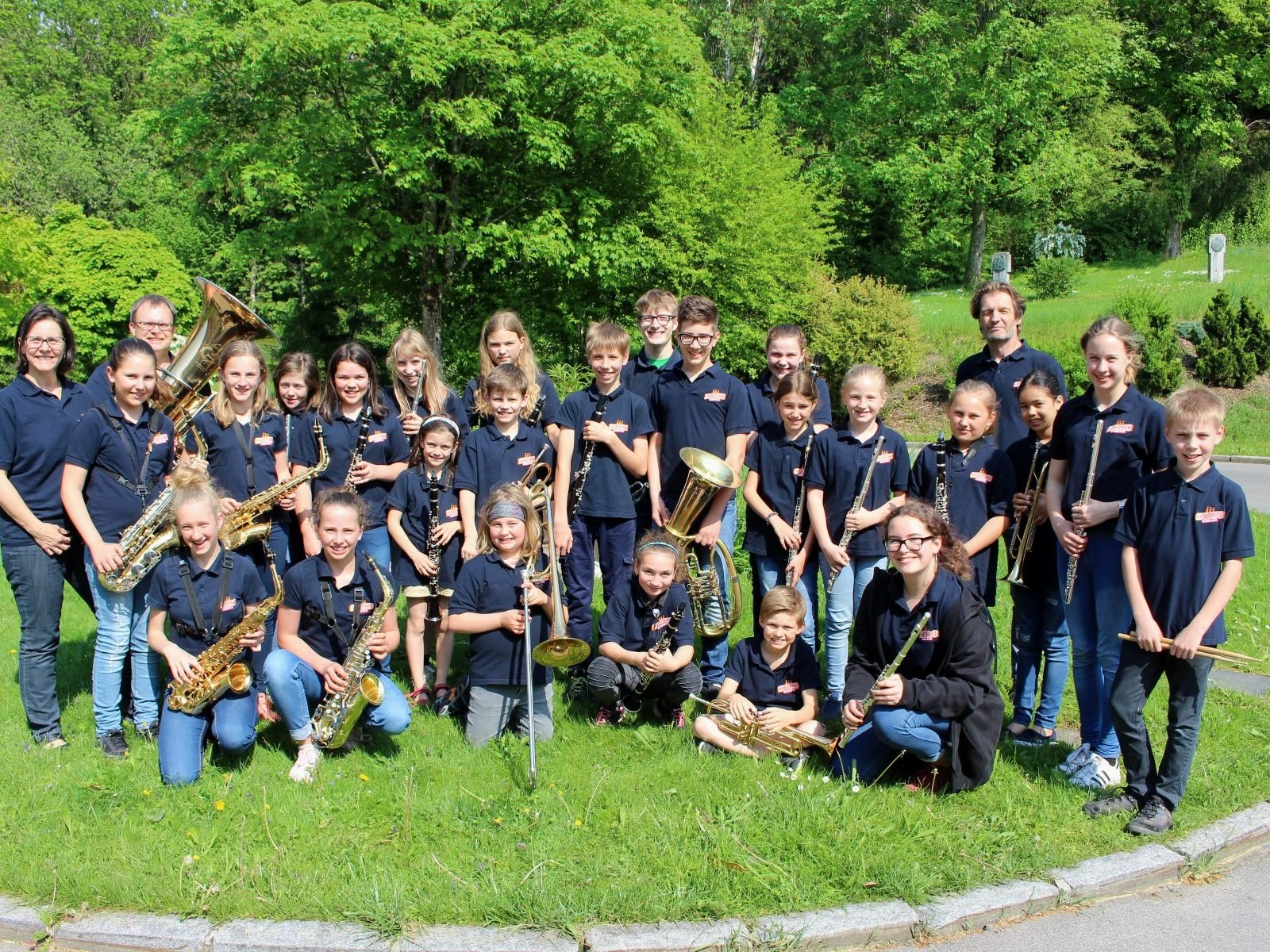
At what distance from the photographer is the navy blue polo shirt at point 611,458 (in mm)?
5875

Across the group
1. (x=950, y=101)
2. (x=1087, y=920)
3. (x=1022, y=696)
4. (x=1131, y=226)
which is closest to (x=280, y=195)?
(x=1022, y=696)

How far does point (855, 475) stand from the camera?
5.50m

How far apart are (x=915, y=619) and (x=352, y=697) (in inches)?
106

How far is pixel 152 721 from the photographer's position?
17.3 ft

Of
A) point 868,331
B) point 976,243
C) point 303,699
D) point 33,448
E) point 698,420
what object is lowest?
point 303,699

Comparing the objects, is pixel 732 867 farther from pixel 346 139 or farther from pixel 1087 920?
pixel 346 139

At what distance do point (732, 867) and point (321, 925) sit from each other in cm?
155

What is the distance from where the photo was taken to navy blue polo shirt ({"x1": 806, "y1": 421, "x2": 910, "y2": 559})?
5.50 m

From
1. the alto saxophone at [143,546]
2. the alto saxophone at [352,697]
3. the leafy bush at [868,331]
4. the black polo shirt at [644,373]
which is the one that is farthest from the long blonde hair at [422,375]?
the leafy bush at [868,331]

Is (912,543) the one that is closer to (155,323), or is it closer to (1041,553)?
(1041,553)

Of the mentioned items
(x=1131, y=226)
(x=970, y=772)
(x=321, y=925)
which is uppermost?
(x=1131, y=226)

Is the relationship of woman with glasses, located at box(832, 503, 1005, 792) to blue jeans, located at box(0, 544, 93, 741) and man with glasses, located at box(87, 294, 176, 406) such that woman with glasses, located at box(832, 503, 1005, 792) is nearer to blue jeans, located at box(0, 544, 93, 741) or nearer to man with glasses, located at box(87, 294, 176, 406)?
blue jeans, located at box(0, 544, 93, 741)

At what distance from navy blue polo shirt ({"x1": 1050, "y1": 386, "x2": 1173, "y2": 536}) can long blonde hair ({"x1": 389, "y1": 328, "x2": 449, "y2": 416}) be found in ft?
11.9

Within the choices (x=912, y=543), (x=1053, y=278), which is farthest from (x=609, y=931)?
(x=1053, y=278)
